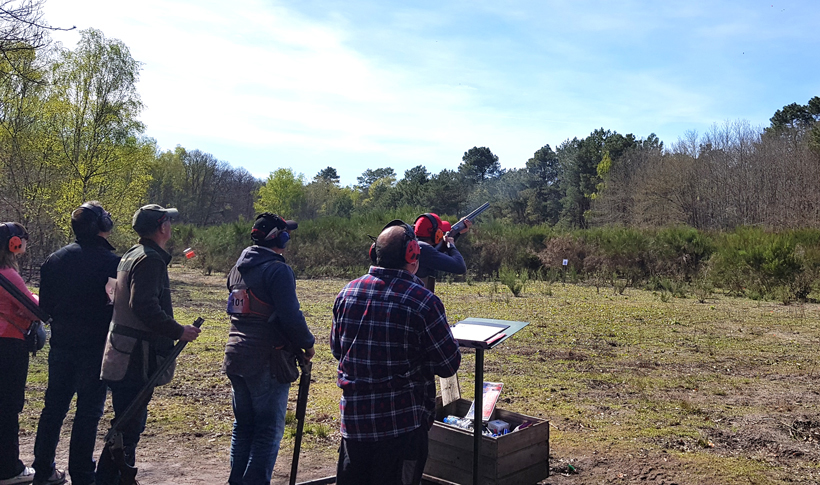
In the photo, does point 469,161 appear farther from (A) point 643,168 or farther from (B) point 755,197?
(B) point 755,197

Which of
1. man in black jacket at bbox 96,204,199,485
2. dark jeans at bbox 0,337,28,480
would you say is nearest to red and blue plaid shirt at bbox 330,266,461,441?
man in black jacket at bbox 96,204,199,485

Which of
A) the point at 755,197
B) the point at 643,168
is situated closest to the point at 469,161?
the point at 643,168

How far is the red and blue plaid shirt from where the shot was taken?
299 centimetres

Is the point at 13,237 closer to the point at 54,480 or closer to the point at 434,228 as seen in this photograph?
the point at 54,480

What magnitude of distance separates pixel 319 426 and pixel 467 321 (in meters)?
2.61

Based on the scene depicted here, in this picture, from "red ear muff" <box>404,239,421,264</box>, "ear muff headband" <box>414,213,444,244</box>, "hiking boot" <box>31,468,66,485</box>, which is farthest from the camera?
"ear muff headband" <box>414,213,444,244</box>

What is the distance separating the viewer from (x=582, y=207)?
6222cm

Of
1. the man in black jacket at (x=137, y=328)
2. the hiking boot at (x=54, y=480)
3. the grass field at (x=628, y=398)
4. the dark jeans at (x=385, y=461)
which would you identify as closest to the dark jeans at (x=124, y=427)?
the man in black jacket at (x=137, y=328)

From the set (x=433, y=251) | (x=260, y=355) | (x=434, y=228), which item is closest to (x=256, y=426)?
(x=260, y=355)

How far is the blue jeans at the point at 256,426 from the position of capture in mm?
3691

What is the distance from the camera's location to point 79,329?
4.15m

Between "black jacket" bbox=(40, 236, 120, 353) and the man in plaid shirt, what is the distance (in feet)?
6.77

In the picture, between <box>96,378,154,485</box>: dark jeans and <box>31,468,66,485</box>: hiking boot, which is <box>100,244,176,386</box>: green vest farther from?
<box>31,468,66,485</box>: hiking boot

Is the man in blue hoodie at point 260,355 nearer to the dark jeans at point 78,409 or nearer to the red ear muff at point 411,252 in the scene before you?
the red ear muff at point 411,252
